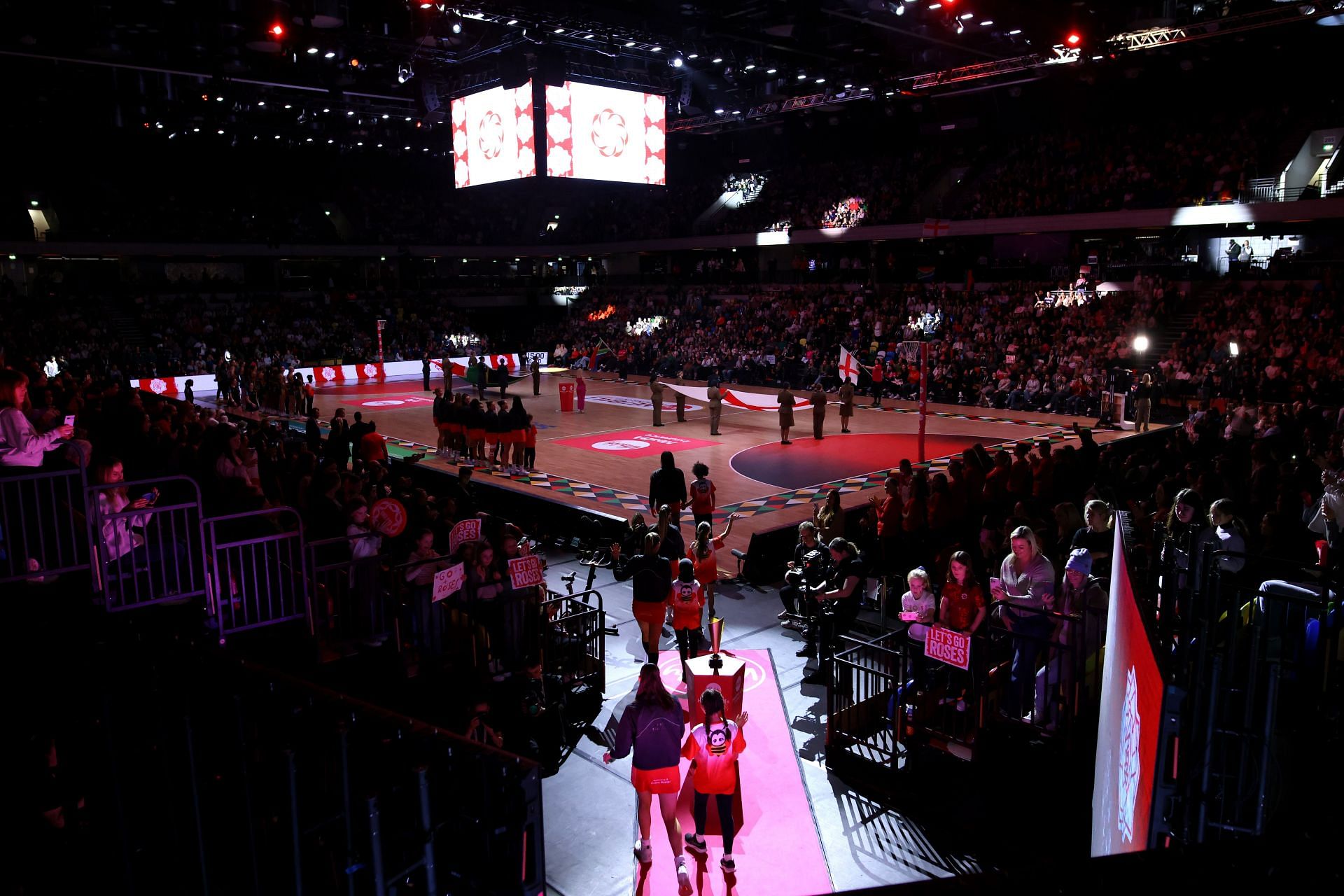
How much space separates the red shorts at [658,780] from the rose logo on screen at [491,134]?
18.2 m

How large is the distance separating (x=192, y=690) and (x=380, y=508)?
355 centimetres

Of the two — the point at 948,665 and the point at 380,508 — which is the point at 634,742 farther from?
the point at 380,508

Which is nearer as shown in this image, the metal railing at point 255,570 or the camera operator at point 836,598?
the metal railing at point 255,570

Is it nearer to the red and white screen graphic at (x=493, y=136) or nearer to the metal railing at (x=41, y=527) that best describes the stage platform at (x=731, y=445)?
the red and white screen graphic at (x=493, y=136)

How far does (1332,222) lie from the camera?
2697 centimetres

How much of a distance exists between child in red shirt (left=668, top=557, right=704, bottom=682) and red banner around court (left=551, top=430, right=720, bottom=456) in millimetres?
10956

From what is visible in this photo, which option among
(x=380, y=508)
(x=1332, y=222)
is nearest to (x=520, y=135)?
(x=380, y=508)

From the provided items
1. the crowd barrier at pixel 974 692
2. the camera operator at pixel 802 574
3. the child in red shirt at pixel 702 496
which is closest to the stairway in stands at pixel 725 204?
the child in red shirt at pixel 702 496

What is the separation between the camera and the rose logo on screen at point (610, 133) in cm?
2123

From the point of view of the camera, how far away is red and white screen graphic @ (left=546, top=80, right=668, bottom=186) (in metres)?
20.3

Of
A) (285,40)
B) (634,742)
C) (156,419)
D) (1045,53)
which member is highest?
(1045,53)

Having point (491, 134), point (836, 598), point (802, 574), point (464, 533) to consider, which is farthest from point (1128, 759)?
point (491, 134)

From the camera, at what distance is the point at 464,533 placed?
8203 mm

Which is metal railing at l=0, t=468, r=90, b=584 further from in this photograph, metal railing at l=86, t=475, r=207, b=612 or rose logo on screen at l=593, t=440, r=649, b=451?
rose logo on screen at l=593, t=440, r=649, b=451
